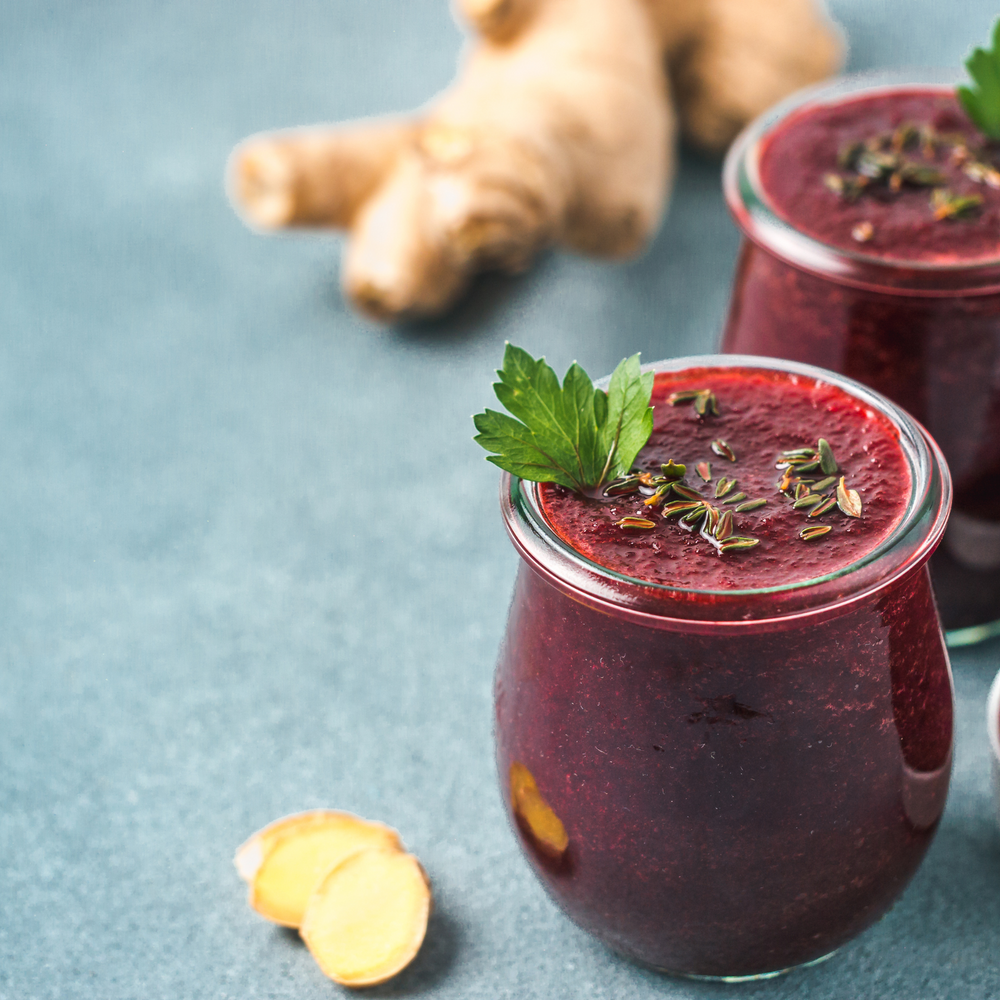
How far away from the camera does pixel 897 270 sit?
1.21 m

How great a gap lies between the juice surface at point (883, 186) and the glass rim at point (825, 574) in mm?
238

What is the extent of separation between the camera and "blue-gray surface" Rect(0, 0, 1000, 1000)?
46.4 inches

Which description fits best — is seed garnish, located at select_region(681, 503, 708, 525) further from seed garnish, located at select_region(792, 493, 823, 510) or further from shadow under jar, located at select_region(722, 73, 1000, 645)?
shadow under jar, located at select_region(722, 73, 1000, 645)

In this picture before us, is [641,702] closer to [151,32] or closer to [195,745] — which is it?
[195,745]

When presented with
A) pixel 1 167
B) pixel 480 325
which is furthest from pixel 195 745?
pixel 1 167

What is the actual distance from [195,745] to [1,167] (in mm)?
1289

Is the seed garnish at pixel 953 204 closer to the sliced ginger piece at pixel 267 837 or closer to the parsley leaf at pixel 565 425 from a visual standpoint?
the parsley leaf at pixel 565 425

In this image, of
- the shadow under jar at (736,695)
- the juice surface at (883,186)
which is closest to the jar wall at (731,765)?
the shadow under jar at (736,695)

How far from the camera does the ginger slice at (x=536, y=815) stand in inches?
41.7

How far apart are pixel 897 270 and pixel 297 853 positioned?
2.34 ft

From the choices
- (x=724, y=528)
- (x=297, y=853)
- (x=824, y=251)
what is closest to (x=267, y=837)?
(x=297, y=853)

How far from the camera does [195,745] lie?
4.47 feet

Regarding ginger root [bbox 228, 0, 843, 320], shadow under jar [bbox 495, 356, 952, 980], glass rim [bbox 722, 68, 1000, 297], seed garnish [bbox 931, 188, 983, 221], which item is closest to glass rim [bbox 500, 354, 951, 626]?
shadow under jar [bbox 495, 356, 952, 980]

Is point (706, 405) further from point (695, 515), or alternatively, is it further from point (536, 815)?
point (536, 815)
